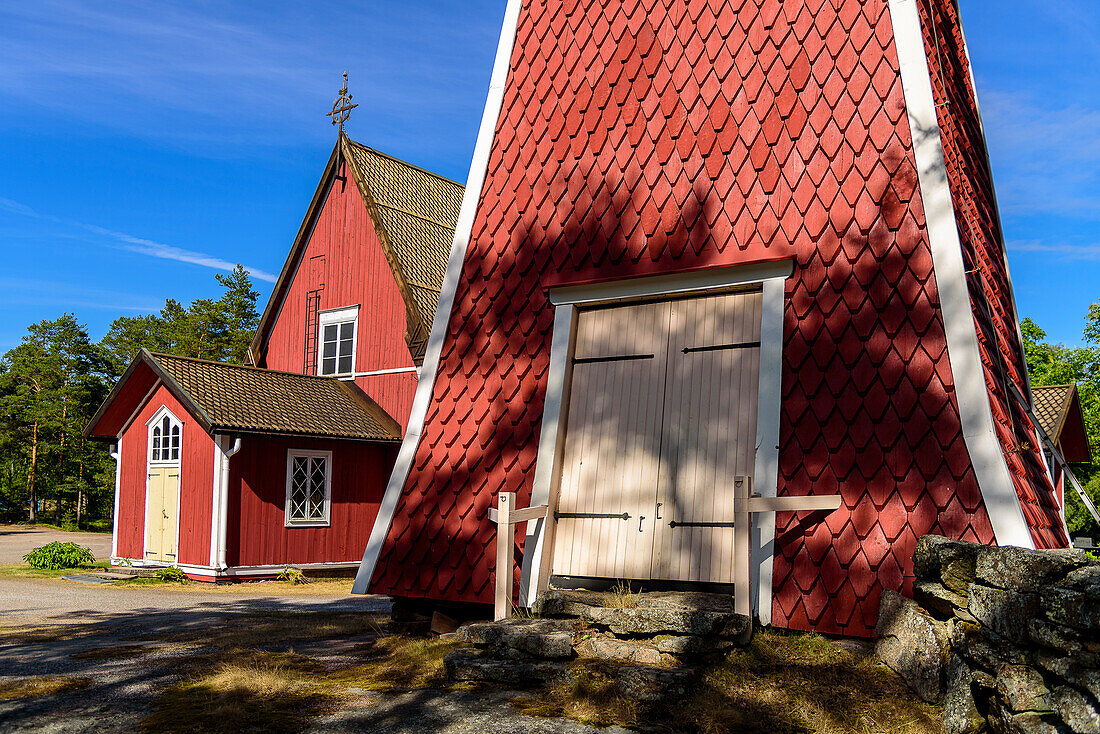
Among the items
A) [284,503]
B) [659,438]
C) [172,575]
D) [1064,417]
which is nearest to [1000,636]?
[659,438]

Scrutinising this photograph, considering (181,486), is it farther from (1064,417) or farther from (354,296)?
(1064,417)

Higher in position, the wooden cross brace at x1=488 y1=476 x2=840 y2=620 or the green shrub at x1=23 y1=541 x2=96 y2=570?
the wooden cross brace at x1=488 y1=476 x2=840 y2=620

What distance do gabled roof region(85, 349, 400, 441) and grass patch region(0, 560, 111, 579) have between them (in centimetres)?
261

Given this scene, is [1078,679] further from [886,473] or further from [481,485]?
[481,485]

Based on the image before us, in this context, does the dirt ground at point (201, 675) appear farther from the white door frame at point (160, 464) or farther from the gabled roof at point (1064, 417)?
the gabled roof at point (1064, 417)

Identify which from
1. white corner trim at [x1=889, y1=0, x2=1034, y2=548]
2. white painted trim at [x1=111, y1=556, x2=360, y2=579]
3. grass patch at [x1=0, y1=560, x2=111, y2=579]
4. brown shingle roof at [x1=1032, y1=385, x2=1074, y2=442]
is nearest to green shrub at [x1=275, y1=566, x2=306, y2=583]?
white painted trim at [x1=111, y1=556, x2=360, y2=579]

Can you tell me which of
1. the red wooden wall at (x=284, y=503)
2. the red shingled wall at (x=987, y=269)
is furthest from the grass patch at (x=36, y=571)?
the red shingled wall at (x=987, y=269)

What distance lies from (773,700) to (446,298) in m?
4.49

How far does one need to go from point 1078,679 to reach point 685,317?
407 cm

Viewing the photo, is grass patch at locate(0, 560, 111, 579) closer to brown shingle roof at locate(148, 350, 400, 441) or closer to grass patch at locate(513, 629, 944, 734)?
brown shingle roof at locate(148, 350, 400, 441)

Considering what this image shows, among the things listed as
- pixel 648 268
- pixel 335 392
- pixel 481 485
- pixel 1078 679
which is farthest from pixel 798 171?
pixel 335 392

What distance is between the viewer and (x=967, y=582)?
451 centimetres

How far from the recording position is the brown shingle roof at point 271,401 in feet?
50.4

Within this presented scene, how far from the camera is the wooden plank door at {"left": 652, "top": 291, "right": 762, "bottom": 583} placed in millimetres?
6277
